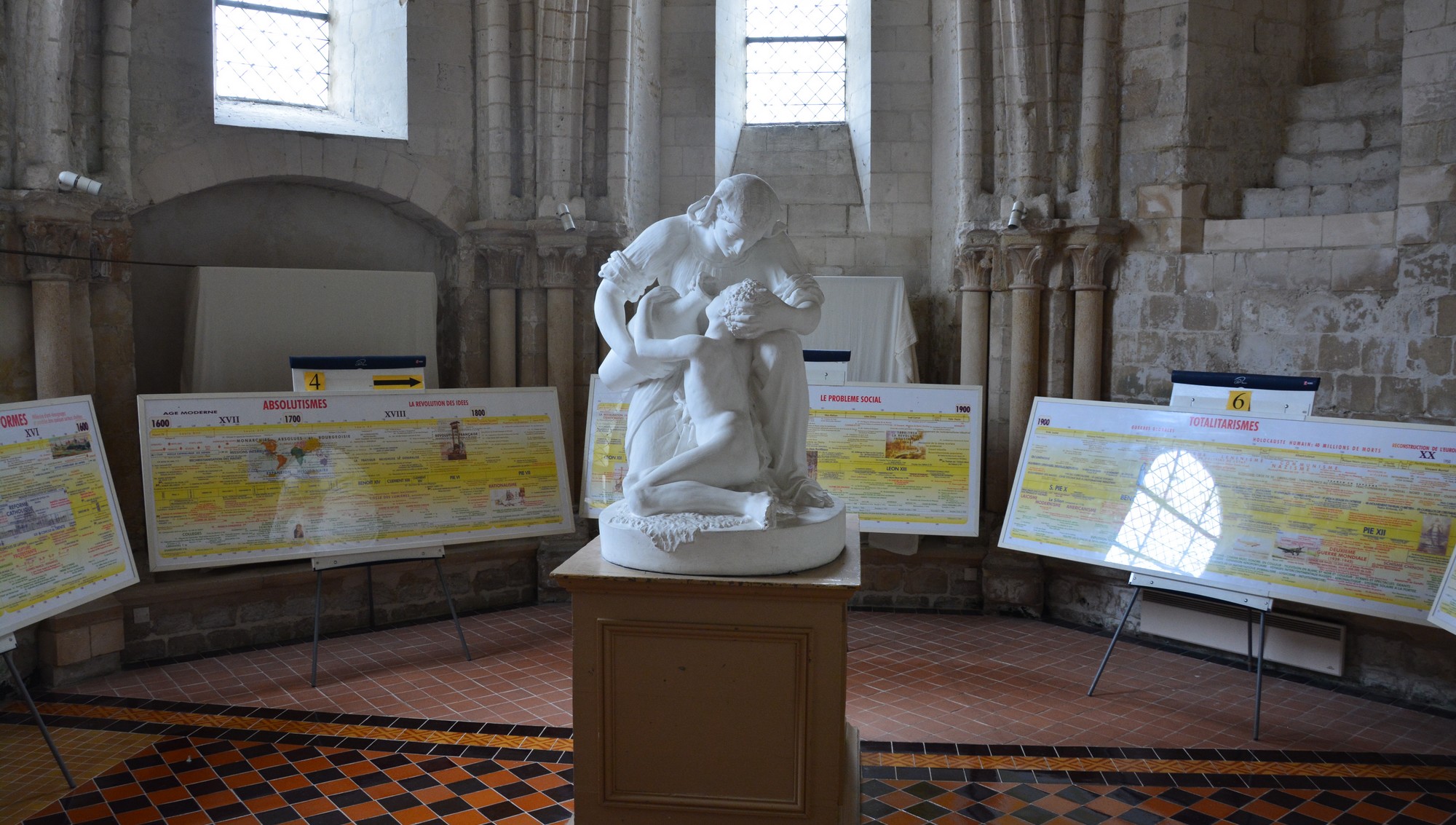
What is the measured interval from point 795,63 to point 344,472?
13.1ft

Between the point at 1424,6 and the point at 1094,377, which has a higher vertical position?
the point at 1424,6

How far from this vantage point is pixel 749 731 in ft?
9.58

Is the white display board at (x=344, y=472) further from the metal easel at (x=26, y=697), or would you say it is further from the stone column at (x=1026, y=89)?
the stone column at (x=1026, y=89)

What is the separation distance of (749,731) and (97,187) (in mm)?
3875

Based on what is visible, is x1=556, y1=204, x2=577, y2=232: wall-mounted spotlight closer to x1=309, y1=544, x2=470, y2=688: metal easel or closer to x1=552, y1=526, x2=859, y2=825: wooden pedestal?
x1=309, y1=544, x2=470, y2=688: metal easel

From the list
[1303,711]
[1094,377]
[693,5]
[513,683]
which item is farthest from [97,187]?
[1303,711]

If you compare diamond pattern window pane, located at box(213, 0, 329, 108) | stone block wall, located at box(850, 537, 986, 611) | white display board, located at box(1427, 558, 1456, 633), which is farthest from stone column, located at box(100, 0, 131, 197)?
white display board, located at box(1427, 558, 1456, 633)

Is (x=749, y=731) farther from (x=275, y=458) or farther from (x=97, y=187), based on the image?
A: (x=97, y=187)

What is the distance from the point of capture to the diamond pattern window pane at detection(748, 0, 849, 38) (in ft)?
23.4

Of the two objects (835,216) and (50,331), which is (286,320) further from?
(835,216)

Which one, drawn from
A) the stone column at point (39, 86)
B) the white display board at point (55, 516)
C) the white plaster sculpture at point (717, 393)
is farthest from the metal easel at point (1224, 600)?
the stone column at point (39, 86)

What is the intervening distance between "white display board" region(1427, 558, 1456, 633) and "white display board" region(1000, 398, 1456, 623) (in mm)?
295

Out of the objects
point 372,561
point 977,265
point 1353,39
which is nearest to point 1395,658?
point 977,265

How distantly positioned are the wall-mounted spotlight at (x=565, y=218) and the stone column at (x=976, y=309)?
7.19 feet
